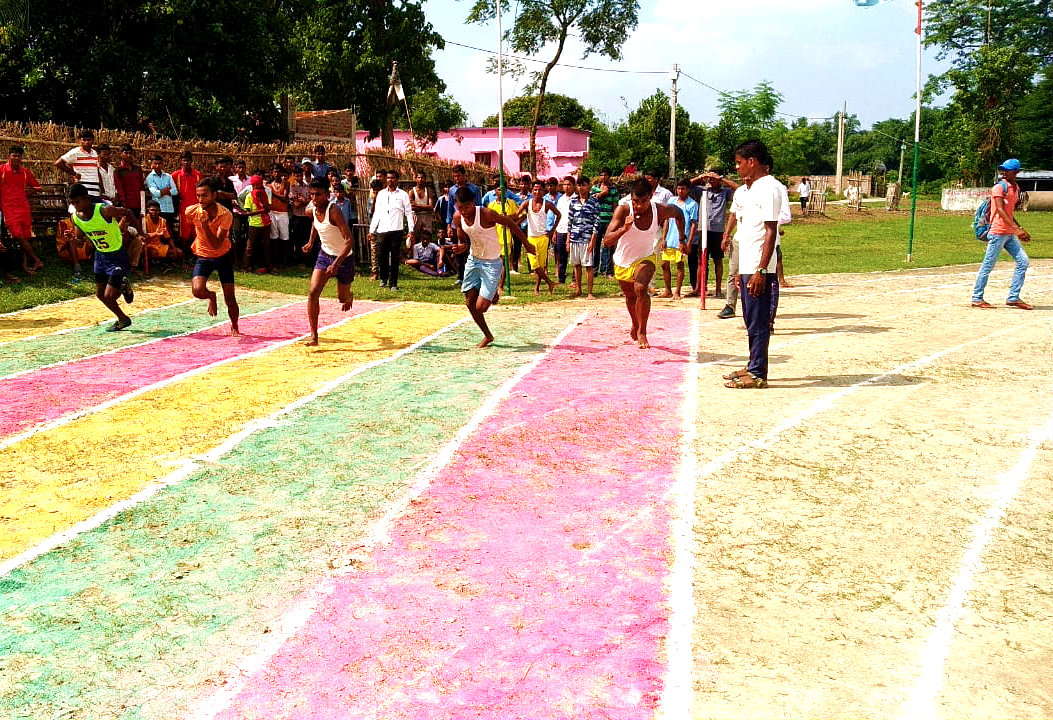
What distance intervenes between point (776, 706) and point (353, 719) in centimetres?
158

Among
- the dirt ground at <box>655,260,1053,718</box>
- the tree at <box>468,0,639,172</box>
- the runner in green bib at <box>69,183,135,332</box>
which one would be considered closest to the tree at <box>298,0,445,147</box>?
the tree at <box>468,0,639,172</box>

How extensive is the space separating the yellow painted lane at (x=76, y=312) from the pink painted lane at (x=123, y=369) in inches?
73.6

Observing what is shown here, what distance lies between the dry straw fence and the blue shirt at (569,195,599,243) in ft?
20.2

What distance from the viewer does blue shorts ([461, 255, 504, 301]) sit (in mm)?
10773

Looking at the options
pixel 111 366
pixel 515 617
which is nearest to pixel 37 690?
pixel 515 617

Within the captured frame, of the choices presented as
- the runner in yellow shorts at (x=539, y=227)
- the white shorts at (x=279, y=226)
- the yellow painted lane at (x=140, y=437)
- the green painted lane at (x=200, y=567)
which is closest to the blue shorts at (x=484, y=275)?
the yellow painted lane at (x=140, y=437)

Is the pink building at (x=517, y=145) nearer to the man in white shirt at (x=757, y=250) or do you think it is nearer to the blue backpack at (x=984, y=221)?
the blue backpack at (x=984, y=221)

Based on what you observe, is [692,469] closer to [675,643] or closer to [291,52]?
[675,643]

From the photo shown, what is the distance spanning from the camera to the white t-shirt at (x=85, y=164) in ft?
50.5

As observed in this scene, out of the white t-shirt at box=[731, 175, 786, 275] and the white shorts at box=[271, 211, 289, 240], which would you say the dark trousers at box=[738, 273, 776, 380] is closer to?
the white t-shirt at box=[731, 175, 786, 275]

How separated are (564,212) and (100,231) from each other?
749 cm

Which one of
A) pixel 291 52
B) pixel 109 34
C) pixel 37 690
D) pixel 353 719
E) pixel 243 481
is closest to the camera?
pixel 353 719

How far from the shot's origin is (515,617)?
434cm

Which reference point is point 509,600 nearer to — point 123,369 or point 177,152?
point 123,369
